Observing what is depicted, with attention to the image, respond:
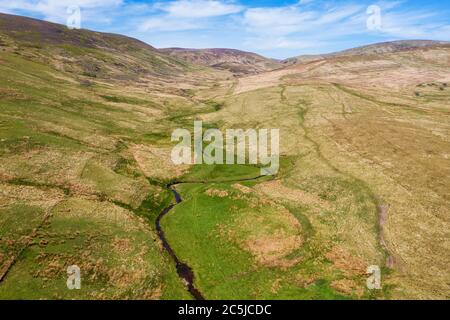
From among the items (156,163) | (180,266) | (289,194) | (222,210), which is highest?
(156,163)

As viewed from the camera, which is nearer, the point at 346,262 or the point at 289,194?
the point at 346,262

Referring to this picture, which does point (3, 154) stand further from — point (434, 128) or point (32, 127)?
point (434, 128)

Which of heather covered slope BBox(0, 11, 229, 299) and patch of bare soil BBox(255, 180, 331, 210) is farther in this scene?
patch of bare soil BBox(255, 180, 331, 210)

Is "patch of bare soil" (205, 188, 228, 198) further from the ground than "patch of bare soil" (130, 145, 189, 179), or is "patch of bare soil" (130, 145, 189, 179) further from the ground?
"patch of bare soil" (130, 145, 189, 179)

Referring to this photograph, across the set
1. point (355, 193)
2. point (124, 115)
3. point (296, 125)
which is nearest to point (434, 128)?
point (296, 125)

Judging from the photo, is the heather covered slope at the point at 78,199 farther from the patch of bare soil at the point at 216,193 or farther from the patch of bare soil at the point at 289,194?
the patch of bare soil at the point at 289,194

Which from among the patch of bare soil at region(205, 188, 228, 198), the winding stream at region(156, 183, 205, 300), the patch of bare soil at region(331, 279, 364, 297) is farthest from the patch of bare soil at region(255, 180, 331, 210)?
the winding stream at region(156, 183, 205, 300)

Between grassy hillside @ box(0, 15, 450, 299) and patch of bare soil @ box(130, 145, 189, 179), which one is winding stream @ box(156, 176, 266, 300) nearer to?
grassy hillside @ box(0, 15, 450, 299)

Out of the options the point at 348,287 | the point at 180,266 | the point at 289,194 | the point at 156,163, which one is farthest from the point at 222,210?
the point at 156,163

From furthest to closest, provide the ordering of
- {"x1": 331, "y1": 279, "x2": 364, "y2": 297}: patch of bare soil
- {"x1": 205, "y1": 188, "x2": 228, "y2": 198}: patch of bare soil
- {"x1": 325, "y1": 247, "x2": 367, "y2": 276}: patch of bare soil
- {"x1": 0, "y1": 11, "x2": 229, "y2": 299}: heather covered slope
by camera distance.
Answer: {"x1": 205, "y1": 188, "x2": 228, "y2": 198}: patch of bare soil, {"x1": 325, "y1": 247, "x2": 367, "y2": 276}: patch of bare soil, {"x1": 0, "y1": 11, "x2": 229, "y2": 299}: heather covered slope, {"x1": 331, "y1": 279, "x2": 364, "y2": 297}: patch of bare soil

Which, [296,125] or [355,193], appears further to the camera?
[296,125]

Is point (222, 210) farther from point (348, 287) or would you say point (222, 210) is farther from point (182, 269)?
point (348, 287)
